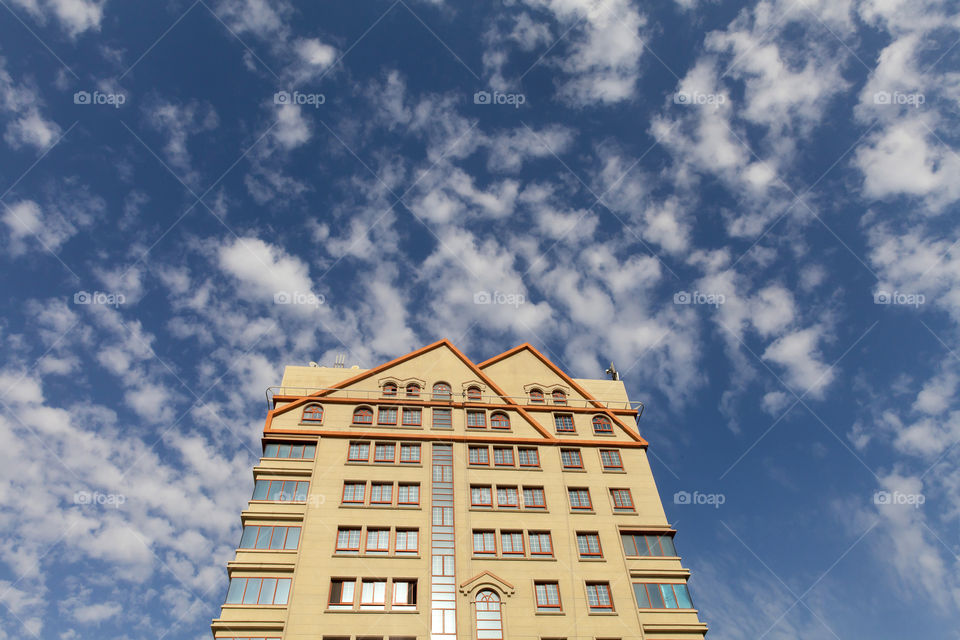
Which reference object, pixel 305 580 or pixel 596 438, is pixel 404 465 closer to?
pixel 305 580

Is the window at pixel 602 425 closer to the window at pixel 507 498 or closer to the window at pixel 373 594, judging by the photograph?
the window at pixel 507 498

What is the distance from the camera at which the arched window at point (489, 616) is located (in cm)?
3759

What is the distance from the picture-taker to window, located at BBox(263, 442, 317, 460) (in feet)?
150

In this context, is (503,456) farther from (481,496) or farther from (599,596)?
(599,596)

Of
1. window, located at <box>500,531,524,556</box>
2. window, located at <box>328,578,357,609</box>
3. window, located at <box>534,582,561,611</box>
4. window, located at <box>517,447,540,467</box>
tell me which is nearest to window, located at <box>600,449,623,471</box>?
window, located at <box>517,447,540,467</box>

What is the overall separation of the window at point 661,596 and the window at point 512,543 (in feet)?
27.4

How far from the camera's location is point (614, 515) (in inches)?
1758

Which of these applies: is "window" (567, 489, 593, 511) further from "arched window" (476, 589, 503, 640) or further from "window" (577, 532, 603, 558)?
"arched window" (476, 589, 503, 640)

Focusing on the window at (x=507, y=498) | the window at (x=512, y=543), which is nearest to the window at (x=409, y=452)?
the window at (x=507, y=498)

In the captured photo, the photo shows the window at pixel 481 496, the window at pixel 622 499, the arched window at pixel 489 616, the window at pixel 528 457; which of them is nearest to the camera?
the arched window at pixel 489 616

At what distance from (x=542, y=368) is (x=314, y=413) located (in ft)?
69.9

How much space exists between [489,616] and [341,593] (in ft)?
32.4

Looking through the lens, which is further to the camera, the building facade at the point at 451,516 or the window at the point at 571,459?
the window at the point at 571,459

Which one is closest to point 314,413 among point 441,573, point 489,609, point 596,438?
point 441,573
